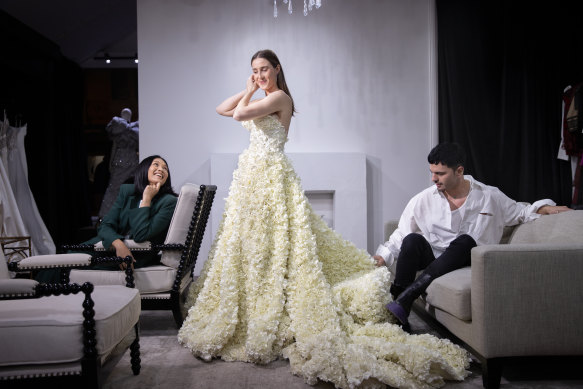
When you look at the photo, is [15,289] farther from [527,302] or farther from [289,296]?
[527,302]

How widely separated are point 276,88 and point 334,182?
186 centimetres

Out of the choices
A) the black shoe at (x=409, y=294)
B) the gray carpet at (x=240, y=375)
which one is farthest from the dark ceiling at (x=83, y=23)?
the black shoe at (x=409, y=294)

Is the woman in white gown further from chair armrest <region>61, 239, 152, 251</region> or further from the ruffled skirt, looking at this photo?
chair armrest <region>61, 239, 152, 251</region>

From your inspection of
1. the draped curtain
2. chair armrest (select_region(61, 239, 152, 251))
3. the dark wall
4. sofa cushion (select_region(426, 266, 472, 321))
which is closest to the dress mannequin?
the dark wall

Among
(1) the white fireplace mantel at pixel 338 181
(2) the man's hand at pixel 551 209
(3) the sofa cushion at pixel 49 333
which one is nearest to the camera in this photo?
(3) the sofa cushion at pixel 49 333

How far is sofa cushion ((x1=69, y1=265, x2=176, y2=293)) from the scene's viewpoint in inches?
108

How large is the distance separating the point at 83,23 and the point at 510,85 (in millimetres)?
5558

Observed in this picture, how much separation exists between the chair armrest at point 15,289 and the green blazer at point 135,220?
49.0 inches

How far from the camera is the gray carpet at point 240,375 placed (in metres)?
2.07

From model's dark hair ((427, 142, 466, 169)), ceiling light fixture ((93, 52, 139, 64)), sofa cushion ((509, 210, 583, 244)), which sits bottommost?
sofa cushion ((509, 210, 583, 244))

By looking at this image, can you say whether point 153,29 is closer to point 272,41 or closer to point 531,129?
point 272,41

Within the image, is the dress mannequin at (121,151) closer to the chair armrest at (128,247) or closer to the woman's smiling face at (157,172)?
the woman's smiling face at (157,172)

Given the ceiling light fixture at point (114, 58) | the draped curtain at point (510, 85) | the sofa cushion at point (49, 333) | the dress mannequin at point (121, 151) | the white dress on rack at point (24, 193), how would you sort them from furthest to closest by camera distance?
1. the ceiling light fixture at point (114, 58)
2. the white dress on rack at point (24, 193)
3. the dress mannequin at point (121, 151)
4. the draped curtain at point (510, 85)
5. the sofa cushion at point (49, 333)

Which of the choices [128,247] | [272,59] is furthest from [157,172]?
[272,59]
